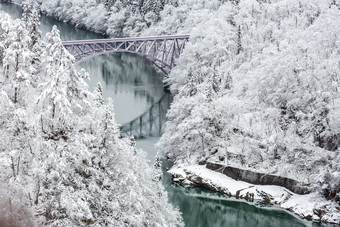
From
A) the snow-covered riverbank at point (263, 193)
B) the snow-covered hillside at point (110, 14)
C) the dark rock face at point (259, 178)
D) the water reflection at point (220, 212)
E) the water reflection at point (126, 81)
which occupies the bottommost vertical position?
the water reflection at point (220, 212)

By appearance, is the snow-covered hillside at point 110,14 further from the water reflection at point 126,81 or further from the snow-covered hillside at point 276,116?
the snow-covered hillside at point 276,116

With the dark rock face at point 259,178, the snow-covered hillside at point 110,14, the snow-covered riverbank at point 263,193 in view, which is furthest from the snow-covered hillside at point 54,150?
the snow-covered hillside at point 110,14

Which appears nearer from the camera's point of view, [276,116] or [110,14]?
[276,116]

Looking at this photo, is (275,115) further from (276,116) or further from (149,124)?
(149,124)

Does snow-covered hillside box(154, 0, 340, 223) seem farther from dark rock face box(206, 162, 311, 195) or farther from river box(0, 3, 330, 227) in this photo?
river box(0, 3, 330, 227)

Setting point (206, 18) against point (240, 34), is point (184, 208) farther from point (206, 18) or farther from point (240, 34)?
point (206, 18)

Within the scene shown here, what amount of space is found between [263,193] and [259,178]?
Result: 1.77 metres

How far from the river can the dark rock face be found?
2.66 meters

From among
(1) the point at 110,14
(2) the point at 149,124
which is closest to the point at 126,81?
(2) the point at 149,124

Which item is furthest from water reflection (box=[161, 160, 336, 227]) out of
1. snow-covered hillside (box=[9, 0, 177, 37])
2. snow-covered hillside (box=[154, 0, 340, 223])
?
snow-covered hillside (box=[9, 0, 177, 37])

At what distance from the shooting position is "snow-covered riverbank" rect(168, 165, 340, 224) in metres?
36.3

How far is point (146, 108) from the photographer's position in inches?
2436

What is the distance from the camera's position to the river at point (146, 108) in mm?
37344

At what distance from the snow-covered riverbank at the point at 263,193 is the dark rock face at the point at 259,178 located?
389 millimetres
